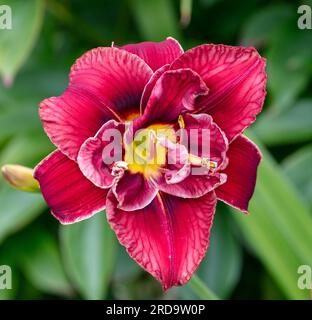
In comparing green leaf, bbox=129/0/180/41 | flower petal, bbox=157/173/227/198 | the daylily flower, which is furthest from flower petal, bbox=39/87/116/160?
green leaf, bbox=129/0/180/41

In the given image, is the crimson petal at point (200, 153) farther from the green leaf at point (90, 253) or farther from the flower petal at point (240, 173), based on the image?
the green leaf at point (90, 253)

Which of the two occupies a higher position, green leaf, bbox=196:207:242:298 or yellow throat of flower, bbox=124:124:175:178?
yellow throat of flower, bbox=124:124:175:178

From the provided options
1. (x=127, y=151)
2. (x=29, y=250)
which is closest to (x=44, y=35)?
(x=29, y=250)

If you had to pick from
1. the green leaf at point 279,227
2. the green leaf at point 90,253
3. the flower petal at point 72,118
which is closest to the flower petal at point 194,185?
the flower petal at point 72,118

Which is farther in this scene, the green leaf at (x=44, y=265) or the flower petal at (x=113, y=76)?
the green leaf at (x=44, y=265)

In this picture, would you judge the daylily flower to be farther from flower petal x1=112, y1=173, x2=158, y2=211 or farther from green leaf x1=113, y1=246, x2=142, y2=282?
green leaf x1=113, y1=246, x2=142, y2=282

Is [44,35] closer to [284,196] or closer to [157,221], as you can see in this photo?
[284,196]
